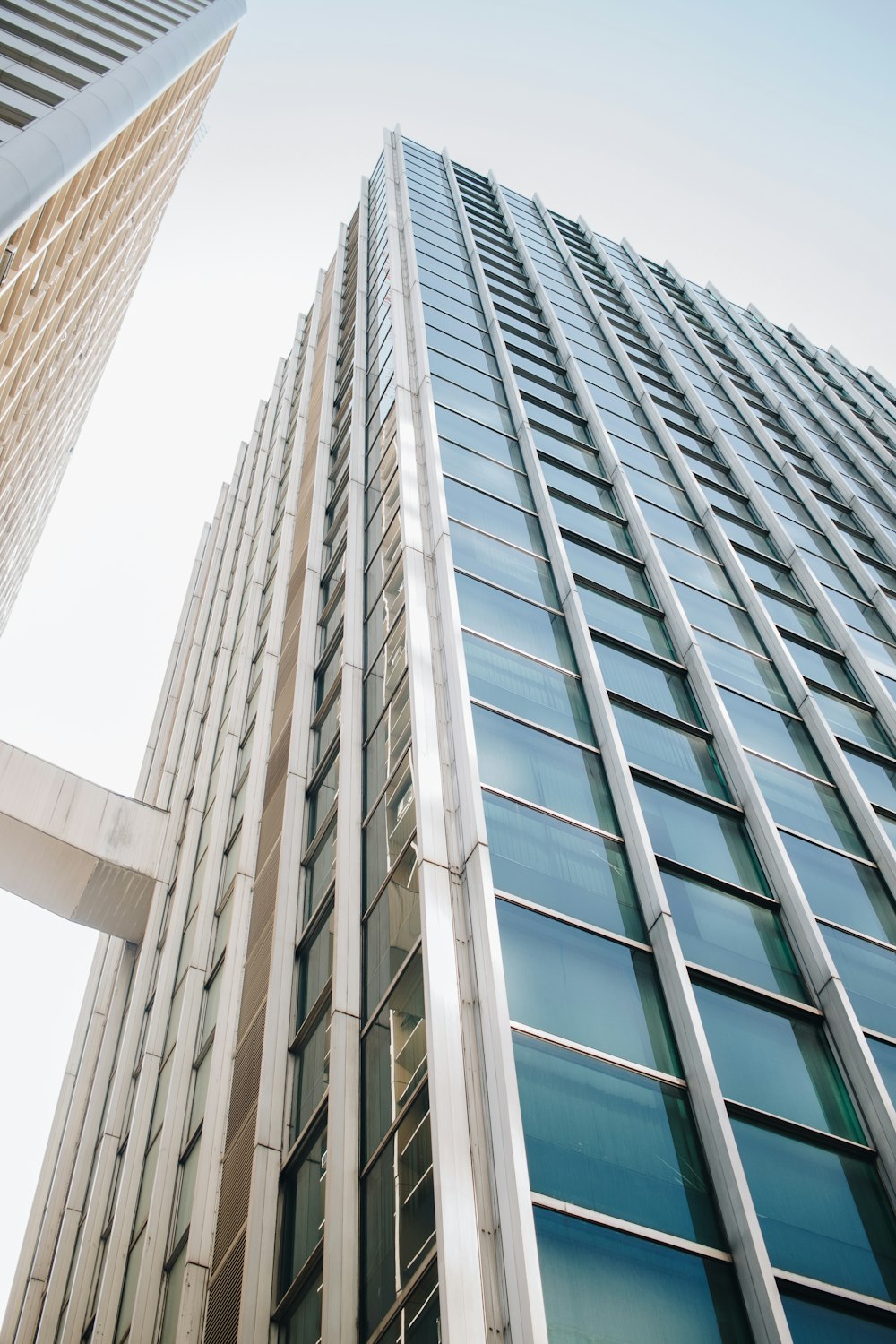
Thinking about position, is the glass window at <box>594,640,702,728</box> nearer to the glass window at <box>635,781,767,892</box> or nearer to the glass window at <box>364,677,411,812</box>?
the glass window at <box>635,781,767,892</box>

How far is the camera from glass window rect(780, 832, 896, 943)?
15.1 m

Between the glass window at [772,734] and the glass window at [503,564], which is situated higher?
the glass window at [503,564]

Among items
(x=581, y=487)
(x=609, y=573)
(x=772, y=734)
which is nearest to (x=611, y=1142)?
(x=772, y=734)

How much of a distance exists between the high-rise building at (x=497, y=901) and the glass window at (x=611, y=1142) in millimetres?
38

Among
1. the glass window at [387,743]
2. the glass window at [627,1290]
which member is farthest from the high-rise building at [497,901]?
the glass window at [387,743]

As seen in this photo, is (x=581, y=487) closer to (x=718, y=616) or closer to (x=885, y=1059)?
(x=718, y=616)

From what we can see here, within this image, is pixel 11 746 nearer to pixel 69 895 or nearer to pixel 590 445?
pixel 69 895

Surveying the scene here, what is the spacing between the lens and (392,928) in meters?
12.5

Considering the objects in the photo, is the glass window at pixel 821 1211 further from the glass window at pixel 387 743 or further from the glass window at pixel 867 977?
the glass window at pixel 387 743

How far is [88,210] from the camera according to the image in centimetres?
2992

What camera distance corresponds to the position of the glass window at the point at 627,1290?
8562 millimetres

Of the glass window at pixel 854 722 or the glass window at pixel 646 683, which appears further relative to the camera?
the glass window at pixel 854 722

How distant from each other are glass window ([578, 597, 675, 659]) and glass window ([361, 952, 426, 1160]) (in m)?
8.31

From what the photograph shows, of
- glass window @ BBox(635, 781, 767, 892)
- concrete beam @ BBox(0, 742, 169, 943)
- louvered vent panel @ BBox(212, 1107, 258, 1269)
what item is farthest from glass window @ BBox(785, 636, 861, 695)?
concrete beam @ BBox(0, 742, 169, 943)
